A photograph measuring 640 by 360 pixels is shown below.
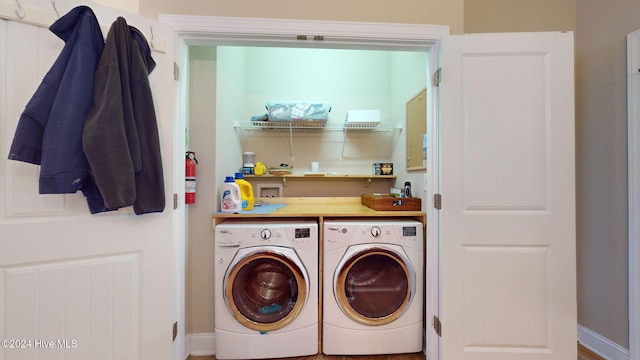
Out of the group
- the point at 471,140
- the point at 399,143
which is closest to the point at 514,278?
the point at 471,140

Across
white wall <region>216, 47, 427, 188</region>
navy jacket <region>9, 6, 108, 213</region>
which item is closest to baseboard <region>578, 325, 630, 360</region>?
white wall <region>216, 47, 427, 188</region>

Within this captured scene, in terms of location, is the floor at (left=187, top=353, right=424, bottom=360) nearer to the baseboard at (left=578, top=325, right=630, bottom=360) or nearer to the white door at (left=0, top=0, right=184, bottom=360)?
the white door at (left=0, top=0, right=184, bottom=360)

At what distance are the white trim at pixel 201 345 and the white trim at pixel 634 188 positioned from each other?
2596 mm

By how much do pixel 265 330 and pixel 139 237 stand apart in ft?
3.09

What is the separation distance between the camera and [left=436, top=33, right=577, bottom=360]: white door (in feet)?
4.28

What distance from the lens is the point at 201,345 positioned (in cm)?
163

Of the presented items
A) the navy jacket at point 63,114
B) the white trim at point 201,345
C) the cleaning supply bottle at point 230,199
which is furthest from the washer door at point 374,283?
the navy jacket at point 63,114

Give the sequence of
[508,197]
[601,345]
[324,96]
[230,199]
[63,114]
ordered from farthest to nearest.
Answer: [324,96] < [230,199] < [601,345] < [508,197] < [63,114]

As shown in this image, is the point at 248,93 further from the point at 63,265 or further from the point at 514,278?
the point at 514,278

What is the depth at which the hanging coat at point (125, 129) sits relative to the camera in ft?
3.17

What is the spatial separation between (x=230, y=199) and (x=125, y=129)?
2.41 feet

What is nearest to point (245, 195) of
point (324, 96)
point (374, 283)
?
point (374, 283)

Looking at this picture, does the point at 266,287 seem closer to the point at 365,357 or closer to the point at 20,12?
the point at 365,357

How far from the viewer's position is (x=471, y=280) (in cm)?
135
